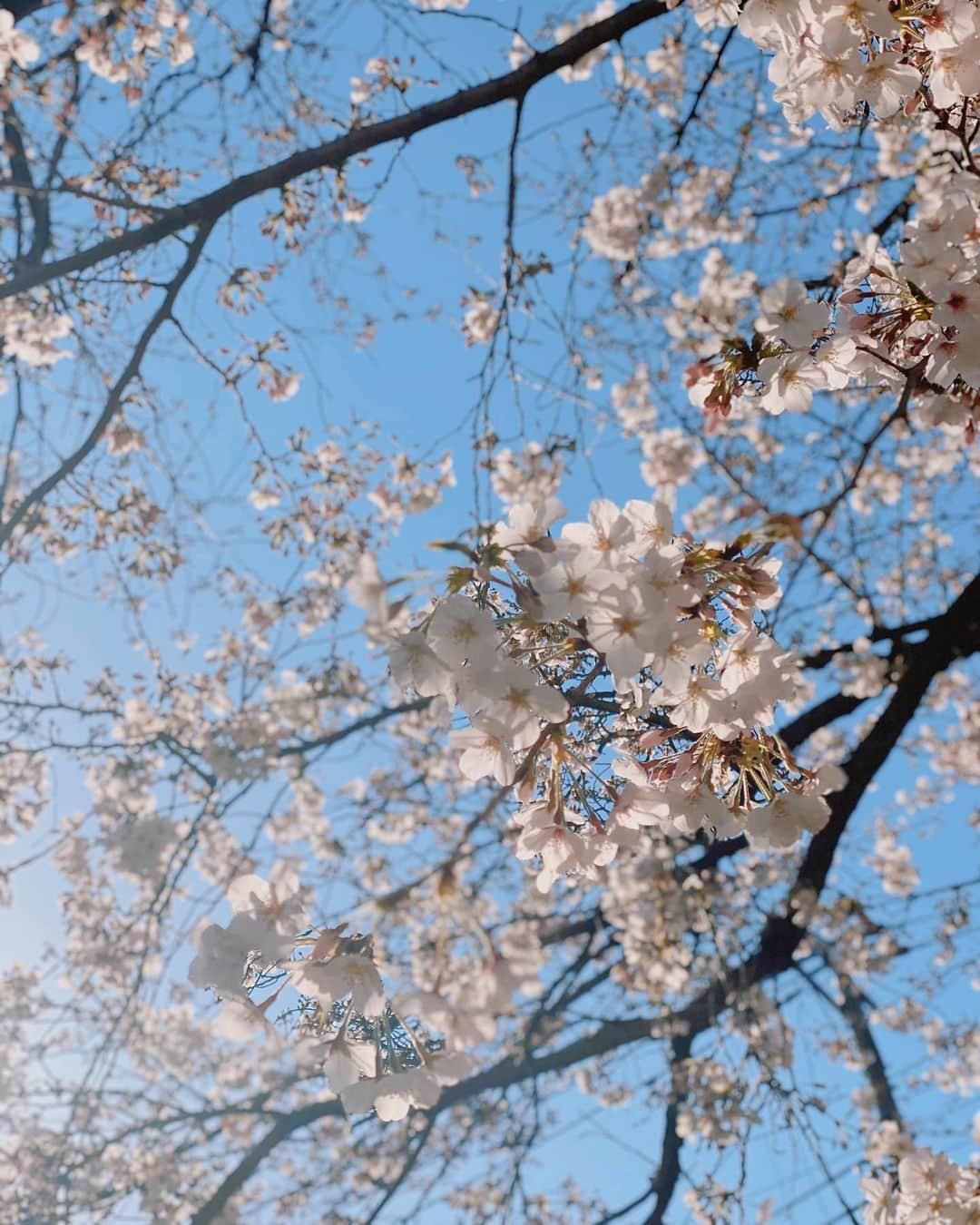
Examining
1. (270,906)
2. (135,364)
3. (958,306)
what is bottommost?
(270,906)

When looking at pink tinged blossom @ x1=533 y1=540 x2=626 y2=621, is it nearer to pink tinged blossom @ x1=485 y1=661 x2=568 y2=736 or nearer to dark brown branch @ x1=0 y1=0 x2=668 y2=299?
pink tinged blossom @ x1=485 y1=661 x2=568 y2=736

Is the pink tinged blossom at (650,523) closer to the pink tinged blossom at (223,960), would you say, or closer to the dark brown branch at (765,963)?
the pink tinged blossom at (223,960)

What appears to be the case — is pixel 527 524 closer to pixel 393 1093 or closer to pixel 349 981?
pixel 349 981

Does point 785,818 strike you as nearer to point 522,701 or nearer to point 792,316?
point 522,701

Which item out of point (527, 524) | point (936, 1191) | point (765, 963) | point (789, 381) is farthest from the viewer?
point (765, 963)

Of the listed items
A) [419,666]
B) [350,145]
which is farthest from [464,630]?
[350,145]

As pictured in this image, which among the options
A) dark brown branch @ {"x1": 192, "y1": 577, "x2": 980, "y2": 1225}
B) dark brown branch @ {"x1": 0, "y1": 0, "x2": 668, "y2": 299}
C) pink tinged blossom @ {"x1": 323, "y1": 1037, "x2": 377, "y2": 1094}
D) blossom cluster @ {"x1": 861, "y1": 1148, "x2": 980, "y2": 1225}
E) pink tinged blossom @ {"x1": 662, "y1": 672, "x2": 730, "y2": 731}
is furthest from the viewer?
dark brown branch @ {"x1": 192, "y1": 577, "x2": 980, "y2": 1225}

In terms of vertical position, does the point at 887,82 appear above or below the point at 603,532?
above

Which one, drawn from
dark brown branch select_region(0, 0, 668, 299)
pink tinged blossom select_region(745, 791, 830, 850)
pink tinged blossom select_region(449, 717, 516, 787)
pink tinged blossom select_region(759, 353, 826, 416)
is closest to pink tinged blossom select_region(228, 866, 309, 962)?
pink tinged blossom select_region(449, 717, 516, 787)

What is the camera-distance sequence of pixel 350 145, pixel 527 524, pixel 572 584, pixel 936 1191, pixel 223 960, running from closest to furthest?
pixel 572 584 < pixel 527 524 < pixel 223 960 < pixel 936 1191 < pixel 350 145

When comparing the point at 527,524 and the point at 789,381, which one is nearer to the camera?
the point at 527,524

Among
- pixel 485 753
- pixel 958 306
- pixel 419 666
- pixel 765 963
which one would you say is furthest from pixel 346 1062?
pixel 765 963

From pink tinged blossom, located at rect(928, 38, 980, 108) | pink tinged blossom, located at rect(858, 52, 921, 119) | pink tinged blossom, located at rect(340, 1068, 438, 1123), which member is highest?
pink tinged blossom, located at rect(858, 52, 921, 119)

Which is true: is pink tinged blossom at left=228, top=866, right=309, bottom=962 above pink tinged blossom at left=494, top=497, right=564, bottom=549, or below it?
below
